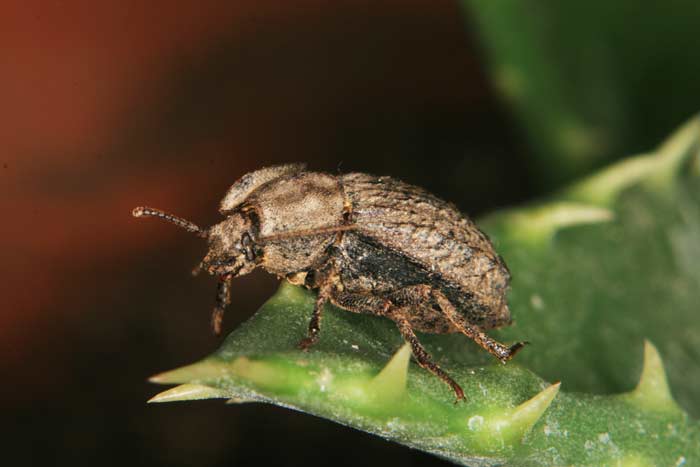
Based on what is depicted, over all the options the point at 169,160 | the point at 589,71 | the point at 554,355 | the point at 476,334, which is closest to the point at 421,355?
the point at 476,334

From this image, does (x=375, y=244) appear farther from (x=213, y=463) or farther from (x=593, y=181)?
(x=213, y=463)

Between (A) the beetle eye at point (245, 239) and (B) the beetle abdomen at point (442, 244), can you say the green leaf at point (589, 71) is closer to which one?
(B) the beetle abdomen at point (442, 244)

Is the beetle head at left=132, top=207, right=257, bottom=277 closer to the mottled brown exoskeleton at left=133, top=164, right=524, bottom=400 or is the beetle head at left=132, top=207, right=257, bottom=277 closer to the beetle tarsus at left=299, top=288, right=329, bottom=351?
the mottled brown exoskeleton at left=133, top=164, right=524, bottom=400

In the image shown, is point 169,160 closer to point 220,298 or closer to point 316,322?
point 220,298

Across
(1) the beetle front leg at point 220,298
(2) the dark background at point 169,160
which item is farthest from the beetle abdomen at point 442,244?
(2) the dark background at point 169,160

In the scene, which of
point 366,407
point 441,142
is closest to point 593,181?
point 366,407

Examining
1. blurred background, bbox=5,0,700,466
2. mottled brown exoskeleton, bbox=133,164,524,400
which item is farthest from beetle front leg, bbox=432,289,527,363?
blurred background, bbox=5,0,700,466

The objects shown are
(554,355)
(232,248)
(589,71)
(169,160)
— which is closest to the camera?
(232,248)
